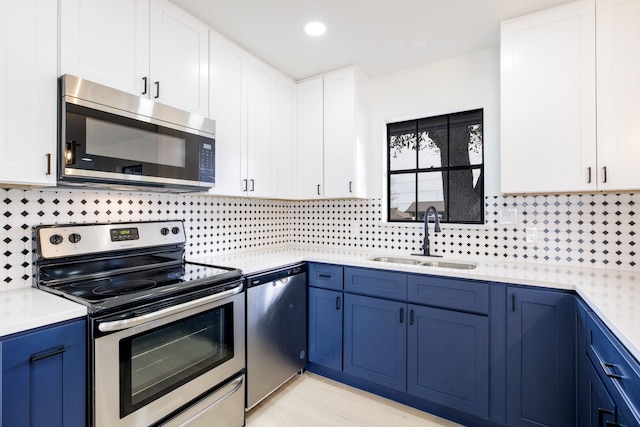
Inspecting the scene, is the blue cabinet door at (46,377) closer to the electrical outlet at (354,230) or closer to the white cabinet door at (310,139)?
the white cabinet door at (310,139)

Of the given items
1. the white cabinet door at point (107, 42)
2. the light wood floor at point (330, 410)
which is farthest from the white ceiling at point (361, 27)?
the light wood floor at point (330, 410)

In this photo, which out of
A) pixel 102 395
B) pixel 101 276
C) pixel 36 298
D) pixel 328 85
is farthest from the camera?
pixel 328 85

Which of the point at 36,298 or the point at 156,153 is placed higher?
the point at 156,153

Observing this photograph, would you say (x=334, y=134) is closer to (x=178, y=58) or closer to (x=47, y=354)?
(x=178, y=58)

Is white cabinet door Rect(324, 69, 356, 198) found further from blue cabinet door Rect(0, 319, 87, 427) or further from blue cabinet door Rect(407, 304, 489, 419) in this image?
blue cabinet door Rect(0, 319, 87, 427)

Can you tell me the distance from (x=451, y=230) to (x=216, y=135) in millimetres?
1940

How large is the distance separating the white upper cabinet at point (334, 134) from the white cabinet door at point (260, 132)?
34 centimetres

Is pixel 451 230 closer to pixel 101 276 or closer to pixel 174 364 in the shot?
pixel 174 364

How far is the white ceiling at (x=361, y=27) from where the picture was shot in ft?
6.08

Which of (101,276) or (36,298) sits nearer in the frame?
(36,298)

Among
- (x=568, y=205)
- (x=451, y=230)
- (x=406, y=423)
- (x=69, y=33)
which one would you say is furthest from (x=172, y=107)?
(x=568, y=205)

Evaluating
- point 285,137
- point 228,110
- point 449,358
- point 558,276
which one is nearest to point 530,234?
point 558,276

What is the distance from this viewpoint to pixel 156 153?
1.71 metres

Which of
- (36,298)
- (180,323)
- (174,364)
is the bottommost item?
(174,364)
